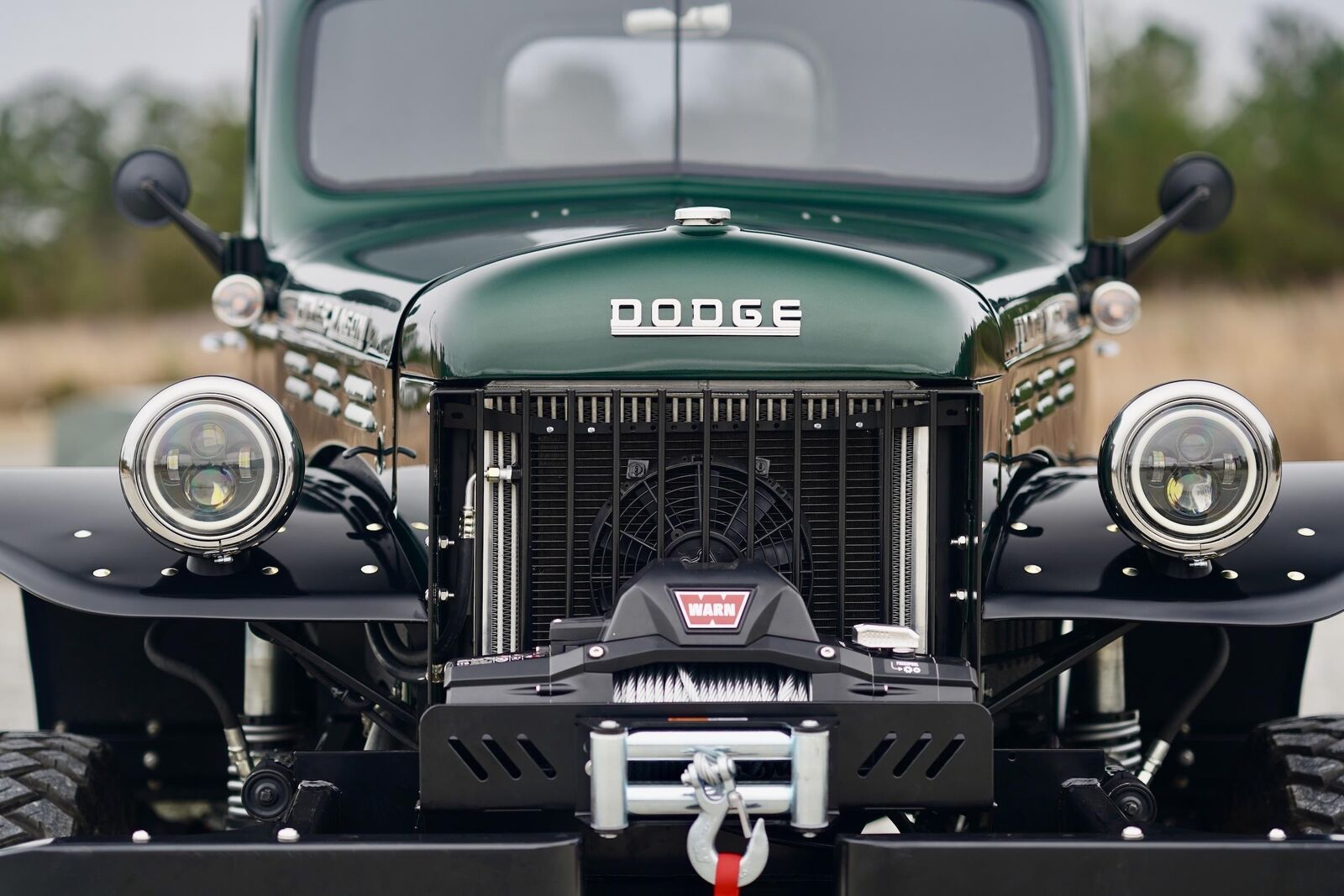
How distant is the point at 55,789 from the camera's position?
132 inches

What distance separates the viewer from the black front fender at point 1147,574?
326 centimetres

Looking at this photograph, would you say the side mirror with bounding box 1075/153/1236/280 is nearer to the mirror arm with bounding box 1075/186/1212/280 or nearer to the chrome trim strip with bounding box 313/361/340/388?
the mirror arm with bounding box 1075/186/1212/280

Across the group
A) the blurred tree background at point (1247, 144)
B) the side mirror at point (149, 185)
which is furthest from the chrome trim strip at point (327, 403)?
the blurred tree background at point (1247, 144)

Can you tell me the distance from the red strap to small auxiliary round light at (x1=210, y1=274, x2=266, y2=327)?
7.28 feet

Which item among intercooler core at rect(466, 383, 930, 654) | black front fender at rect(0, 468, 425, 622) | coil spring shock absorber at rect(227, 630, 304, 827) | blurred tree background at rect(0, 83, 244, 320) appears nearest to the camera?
intercooler core at rect(466, 383, 930, 654)

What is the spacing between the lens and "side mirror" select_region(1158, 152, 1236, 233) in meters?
4.64

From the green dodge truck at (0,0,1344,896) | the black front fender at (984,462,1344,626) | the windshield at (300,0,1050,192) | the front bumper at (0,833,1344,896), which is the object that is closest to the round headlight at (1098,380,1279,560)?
the green dodge truck at (0,0,1344,896)

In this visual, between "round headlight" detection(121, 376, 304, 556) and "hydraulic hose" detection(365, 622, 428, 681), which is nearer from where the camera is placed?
"round headlight" detection(121, 376, 304, 556)

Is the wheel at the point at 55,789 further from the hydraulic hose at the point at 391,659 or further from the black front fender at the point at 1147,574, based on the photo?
the black front fender at the point at 1147,574

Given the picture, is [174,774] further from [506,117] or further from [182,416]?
[506,117]

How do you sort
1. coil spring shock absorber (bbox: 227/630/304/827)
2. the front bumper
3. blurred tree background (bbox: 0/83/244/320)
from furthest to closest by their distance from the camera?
blurred tree background (bbox: 0/83/244/320), coil spring shock absorber (bbox: 227/630/304/827), the front bumper

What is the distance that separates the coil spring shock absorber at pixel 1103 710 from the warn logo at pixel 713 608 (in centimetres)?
117

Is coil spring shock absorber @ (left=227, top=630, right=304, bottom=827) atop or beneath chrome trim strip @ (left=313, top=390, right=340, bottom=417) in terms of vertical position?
beneath

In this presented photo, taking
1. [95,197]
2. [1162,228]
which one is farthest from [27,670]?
[95,197]
